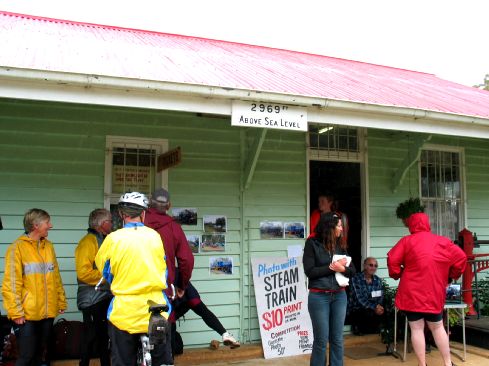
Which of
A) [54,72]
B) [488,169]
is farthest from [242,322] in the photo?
[488,169]

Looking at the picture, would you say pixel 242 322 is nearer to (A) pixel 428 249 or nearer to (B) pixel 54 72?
(A) pixel 428 249

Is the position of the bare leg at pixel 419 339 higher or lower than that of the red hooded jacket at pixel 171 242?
lower

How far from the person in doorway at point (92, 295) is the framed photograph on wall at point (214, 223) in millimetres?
1448

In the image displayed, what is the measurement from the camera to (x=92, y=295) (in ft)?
15.1

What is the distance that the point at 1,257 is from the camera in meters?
5.18

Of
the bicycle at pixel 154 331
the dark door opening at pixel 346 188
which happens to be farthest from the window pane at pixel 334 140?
the bicycle at pixel 154 331

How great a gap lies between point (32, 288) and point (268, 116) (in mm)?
2662

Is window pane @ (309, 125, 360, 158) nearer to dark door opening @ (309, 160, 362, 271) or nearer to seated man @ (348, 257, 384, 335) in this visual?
dark door opening @ (309, 160, 362, 271)

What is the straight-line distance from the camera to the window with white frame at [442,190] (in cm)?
764

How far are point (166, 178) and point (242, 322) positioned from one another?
2.02 m

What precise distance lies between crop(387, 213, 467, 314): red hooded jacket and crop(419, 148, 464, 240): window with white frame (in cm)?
274

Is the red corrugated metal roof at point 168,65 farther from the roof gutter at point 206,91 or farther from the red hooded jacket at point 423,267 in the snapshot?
the red hooded jacket at point 423,267

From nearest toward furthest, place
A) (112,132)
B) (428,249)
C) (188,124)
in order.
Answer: (428,249), (112,132), (188,124)

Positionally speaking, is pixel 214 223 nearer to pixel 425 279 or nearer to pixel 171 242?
pixel 171 242
